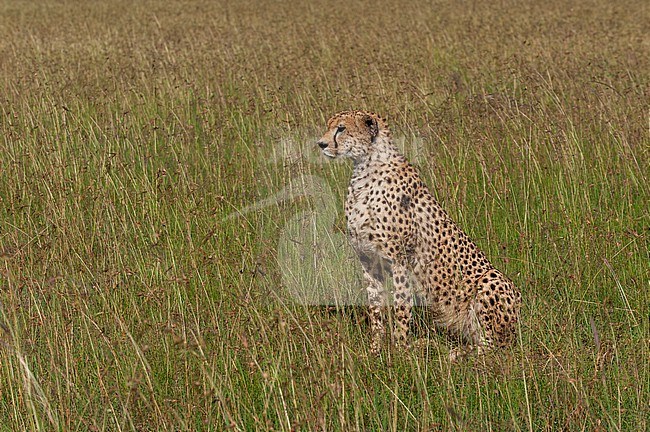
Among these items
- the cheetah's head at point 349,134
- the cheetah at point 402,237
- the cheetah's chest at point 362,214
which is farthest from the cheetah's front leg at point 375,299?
the cheetah's head at point 349,134

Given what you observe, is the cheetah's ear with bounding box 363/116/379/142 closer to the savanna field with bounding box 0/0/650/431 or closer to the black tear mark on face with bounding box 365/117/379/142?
the black tear mark on face with bounding box 365/117/379/142

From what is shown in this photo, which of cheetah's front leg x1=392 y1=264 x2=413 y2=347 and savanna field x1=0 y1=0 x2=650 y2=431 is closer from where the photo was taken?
savanna field x1=0 y1=0 x2=650 y2=431

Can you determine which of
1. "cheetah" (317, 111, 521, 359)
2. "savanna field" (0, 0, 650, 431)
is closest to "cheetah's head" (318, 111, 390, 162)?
"cheetah" (317, 111, 521, 359)

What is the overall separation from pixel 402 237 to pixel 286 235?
75cm

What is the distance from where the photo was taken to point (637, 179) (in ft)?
14.1

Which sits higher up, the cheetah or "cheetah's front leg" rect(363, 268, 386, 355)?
the cheetah

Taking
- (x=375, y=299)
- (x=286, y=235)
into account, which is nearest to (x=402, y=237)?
(x=375, y=299)

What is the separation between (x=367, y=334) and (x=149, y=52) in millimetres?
5216

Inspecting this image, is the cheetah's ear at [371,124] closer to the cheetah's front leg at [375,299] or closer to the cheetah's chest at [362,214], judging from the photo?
the cheetah's chest at [362,214]

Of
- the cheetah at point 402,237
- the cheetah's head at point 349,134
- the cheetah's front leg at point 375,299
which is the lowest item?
the cheetah's front leg at point 375,299

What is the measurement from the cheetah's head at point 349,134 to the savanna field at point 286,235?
17.7 inches

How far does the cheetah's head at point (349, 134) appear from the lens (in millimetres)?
3167

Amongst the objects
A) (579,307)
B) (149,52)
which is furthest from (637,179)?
(149,52)

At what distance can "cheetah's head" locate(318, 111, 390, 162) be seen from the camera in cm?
317
